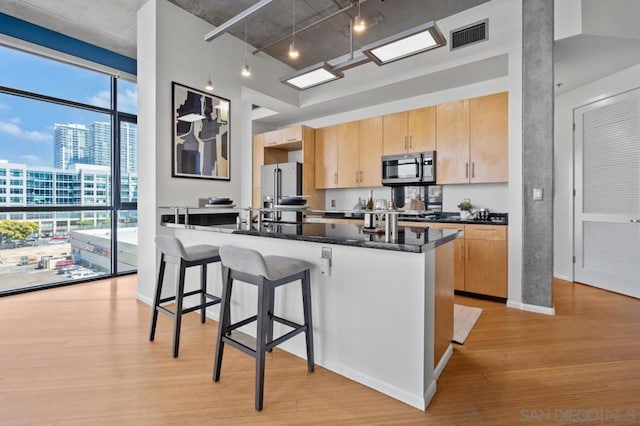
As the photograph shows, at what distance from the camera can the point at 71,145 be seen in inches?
167

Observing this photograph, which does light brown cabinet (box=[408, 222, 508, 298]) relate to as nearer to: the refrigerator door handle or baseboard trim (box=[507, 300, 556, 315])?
baseboard trim (box=[507, 300, 556, 315])

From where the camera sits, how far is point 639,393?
5.80 ft

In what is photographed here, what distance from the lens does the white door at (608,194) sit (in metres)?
3.54

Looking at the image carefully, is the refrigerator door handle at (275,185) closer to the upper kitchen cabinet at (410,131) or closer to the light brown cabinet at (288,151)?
the light brown cabinet at (288,151)

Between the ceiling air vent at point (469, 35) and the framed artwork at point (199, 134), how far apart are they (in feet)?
9.24

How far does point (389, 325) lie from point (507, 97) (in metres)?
3.17

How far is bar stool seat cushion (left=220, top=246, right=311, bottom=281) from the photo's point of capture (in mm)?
1680

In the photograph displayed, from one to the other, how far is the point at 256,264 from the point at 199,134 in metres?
2.55

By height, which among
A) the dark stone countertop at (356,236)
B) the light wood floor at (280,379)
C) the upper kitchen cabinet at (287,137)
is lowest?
the light wood floor at (280,379)

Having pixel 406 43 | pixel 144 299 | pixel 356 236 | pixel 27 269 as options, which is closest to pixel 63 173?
pixel 27 269

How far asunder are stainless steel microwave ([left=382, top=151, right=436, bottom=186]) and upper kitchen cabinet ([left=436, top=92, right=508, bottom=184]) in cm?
10

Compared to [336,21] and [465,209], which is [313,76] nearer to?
[336,21]

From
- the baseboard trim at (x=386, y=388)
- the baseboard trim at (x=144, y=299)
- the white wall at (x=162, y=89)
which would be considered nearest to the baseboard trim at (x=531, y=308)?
the baseboard trim at (x=386, y=388)

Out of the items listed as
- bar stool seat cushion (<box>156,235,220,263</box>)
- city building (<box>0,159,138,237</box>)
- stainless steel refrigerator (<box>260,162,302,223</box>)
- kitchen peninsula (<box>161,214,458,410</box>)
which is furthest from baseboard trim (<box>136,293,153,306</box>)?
stainless steel refrigerator (<box>260,162,302,223</box>)
